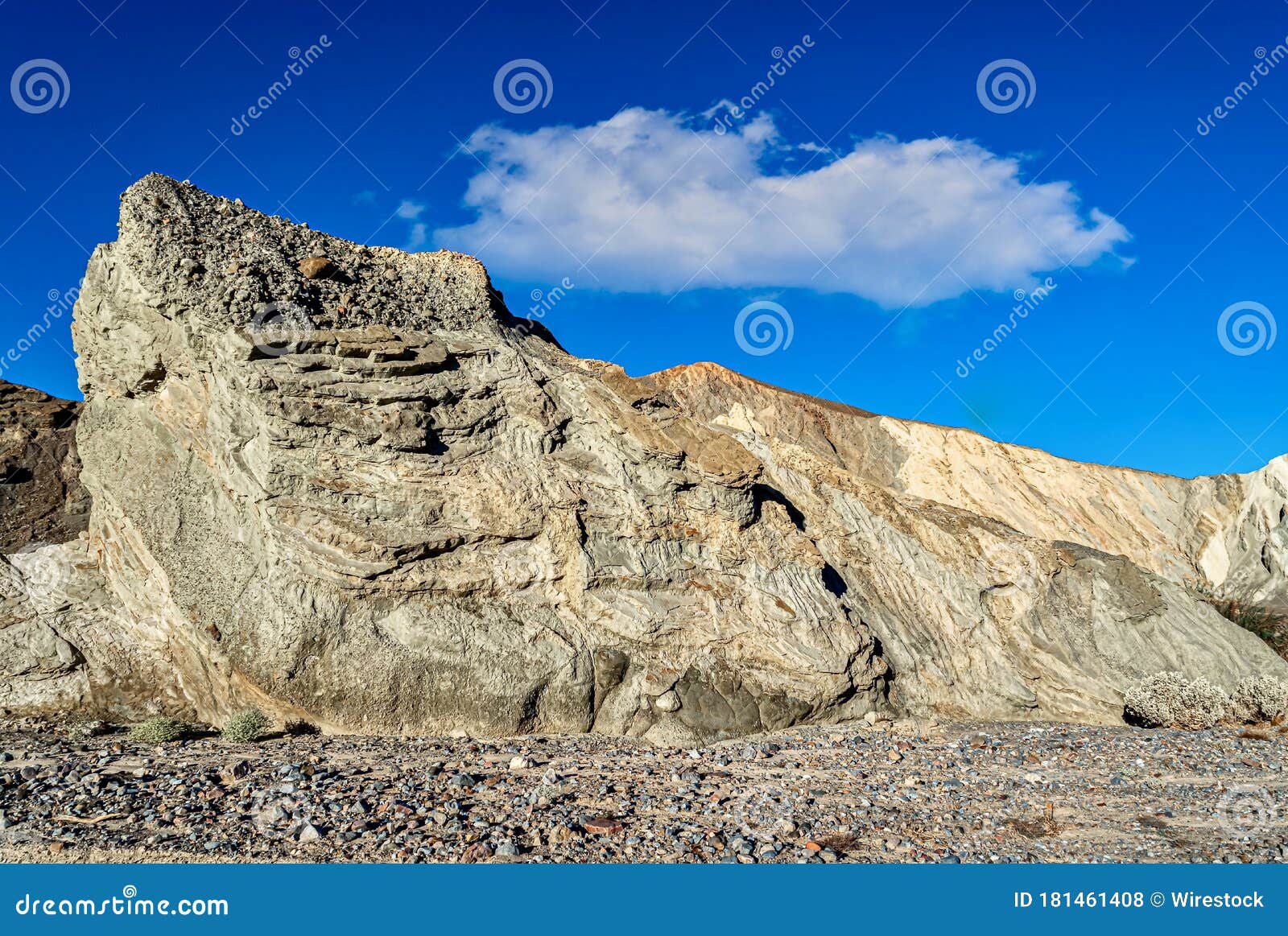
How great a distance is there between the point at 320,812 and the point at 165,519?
686 centimetres

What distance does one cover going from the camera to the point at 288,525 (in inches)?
474

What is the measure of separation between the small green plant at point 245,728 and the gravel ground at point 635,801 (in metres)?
0.33

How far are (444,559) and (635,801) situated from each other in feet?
17.1

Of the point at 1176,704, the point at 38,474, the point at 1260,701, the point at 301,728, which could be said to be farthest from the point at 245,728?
the point at 1260,701

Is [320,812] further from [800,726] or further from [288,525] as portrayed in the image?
[800,726]

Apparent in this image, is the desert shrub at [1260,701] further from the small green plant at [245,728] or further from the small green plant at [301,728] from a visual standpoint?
the small green plant at [245,728]

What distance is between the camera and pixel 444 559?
12453mm

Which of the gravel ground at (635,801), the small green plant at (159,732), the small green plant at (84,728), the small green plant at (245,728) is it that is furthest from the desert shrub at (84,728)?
the small green plant at (245,728)

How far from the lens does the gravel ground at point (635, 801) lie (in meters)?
7.04

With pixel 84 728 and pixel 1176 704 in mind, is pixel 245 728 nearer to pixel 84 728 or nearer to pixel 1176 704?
pixel 84 728

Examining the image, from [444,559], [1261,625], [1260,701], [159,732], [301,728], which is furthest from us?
[1261,625]

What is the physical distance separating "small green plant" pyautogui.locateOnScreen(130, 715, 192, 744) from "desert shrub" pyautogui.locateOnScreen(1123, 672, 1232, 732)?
44.9 feet

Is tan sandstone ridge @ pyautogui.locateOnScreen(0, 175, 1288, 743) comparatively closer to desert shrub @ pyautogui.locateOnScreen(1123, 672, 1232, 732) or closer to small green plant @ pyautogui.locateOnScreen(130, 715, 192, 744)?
desert shrub @ pyautogui.locateOnScreen(1123, 672, 1232, 732)

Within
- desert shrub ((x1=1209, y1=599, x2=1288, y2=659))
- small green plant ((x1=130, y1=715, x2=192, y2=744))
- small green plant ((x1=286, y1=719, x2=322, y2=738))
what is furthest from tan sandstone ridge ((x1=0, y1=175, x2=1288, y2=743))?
desert shrub ((x1=1209, y1=599, x2=1288, y2=659))
